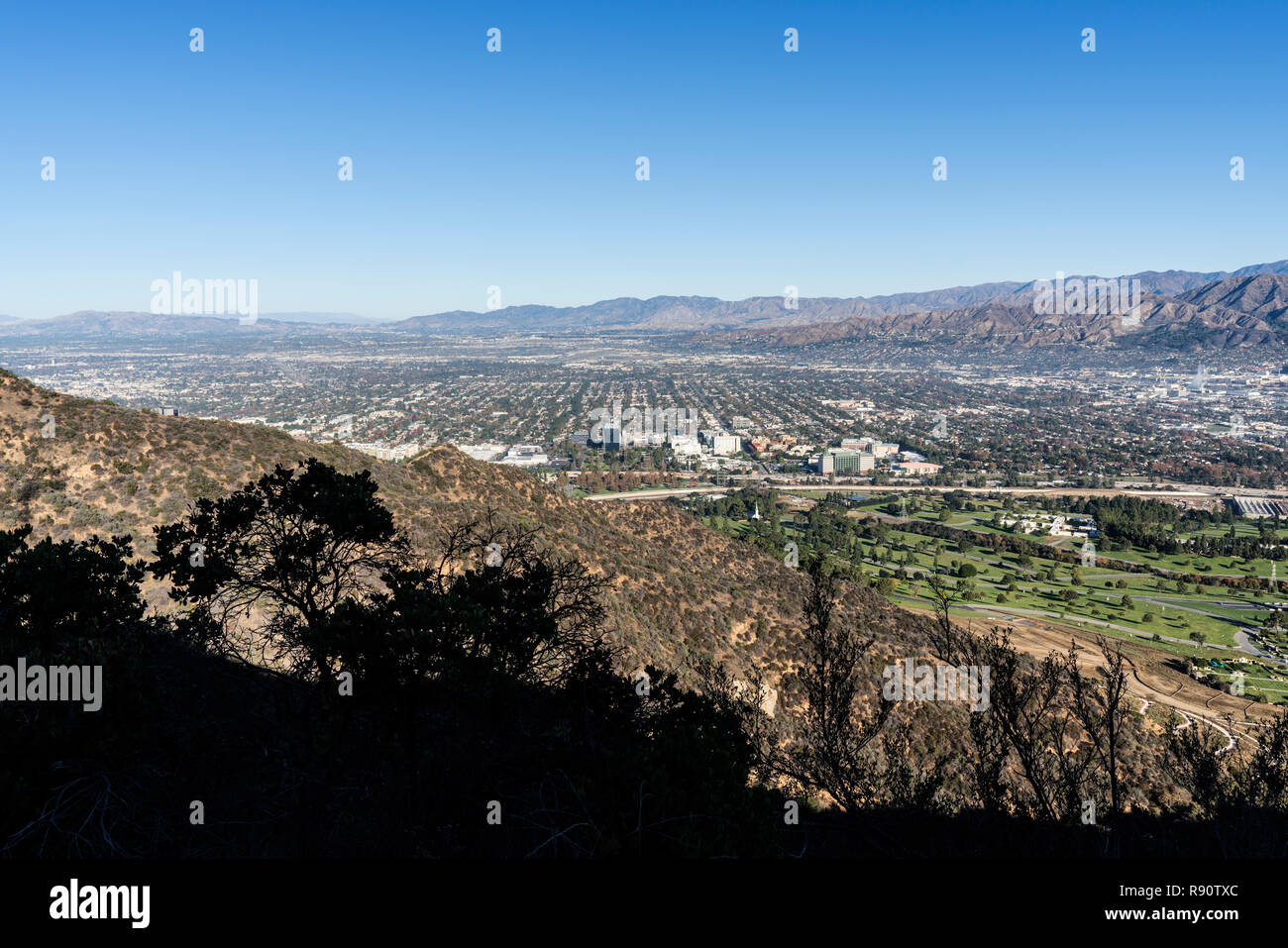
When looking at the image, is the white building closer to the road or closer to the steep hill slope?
the road

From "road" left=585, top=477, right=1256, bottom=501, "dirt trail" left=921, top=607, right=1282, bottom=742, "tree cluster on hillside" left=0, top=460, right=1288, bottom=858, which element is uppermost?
"tree cluster on hillside" left=0, top=460, right=1288, bottom=858

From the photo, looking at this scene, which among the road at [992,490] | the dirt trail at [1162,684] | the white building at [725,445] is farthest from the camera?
the white building at [725,445]

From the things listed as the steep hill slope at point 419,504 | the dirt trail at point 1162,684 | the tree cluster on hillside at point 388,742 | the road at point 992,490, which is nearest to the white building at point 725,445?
the road at point 992,490

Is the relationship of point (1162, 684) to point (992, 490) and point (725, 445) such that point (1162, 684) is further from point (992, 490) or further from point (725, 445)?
point (725, 445)

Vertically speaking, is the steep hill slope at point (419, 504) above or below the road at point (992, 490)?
above

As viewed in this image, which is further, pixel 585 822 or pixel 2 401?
pixel 2 401

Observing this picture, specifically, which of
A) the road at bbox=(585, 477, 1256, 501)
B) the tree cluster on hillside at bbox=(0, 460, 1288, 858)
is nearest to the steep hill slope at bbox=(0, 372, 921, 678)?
the tree cluster on hillside at bbox=(0, 460, 1288, 858)

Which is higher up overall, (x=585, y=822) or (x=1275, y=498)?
(x=585, y=822)

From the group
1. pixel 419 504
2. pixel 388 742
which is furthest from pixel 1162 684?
pixel 388 742

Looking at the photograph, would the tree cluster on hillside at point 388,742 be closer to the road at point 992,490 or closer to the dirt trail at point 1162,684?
the dirt trail at point 1162,684
